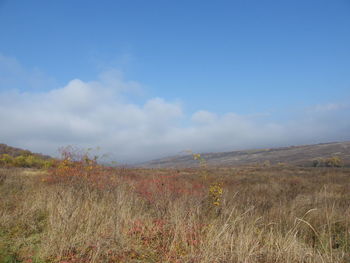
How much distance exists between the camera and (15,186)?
808 cm

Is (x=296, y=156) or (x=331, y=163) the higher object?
(x=331, y=163)

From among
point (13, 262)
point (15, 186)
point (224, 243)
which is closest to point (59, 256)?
point (13, 262)

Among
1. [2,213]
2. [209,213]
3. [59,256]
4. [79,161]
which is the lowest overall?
[209,213]

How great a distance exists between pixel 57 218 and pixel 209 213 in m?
3.42

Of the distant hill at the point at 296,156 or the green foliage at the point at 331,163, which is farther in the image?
the distant hill at the point at 296,156

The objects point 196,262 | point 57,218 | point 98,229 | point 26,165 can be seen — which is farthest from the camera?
point 26,165

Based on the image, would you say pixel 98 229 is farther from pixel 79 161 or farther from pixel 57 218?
pixel 79 161

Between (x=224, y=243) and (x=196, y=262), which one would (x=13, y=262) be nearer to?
(x=196, y=262)

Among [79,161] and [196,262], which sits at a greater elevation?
[79,161]

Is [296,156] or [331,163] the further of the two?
[296,156]

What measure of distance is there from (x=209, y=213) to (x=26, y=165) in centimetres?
2465

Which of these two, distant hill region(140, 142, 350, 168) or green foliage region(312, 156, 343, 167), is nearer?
green foliage region(312, 156, 343, 167)

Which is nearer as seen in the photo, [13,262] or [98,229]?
[13,262]

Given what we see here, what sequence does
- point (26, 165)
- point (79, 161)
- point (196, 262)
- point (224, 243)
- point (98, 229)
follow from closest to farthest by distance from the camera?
point (196, 262)
point (224, 243)
point (98, 229)
point (79, 161)
point (26, 165)
